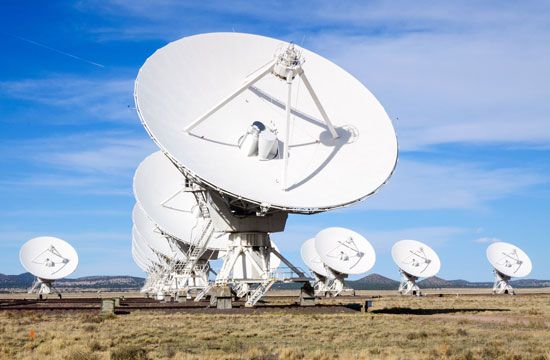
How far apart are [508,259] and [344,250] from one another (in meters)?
25.0

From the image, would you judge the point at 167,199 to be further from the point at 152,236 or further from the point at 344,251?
the point at 344,251

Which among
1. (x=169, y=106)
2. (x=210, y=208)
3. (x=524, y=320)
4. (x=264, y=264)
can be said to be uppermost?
(x=169, y=106)

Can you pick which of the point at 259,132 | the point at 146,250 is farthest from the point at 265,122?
the point at 146,250

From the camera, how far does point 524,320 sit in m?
34.7

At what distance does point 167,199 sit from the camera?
5734cm

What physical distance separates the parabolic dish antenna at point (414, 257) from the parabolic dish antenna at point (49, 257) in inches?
1384

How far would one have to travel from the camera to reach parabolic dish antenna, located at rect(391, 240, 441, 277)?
79688 millimetres

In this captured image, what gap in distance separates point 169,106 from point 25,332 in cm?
1430

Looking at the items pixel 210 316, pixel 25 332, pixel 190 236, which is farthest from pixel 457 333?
pixel 190 236

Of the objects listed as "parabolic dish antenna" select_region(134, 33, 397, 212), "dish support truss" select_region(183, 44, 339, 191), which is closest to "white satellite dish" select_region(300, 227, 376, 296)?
"parabolic dish antenna" select_region(134, 33, 397, 212)

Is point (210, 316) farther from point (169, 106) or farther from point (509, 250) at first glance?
point (509, 250)

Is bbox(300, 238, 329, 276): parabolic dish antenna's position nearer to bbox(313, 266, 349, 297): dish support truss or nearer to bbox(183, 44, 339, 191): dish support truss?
bbox(313, 266, 349, 297): dish support truss

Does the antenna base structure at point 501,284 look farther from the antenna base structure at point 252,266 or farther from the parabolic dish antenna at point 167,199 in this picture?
the antenna base structure at point 252,266

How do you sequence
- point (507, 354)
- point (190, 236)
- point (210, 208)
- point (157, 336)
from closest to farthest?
point (507, 354), point (157, 336), point (210, 208), point (190, 236)
